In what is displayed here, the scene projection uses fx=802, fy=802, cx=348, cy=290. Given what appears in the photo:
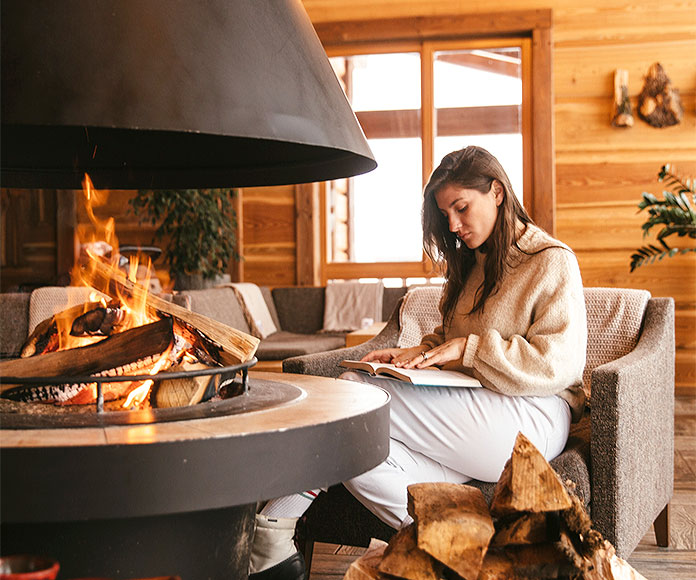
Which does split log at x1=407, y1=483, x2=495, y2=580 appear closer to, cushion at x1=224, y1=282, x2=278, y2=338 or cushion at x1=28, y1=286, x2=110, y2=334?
cushion at x1=28, y1=286, x2=110, y2=334

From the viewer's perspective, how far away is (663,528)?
2328mm

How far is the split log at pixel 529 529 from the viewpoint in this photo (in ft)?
4.50

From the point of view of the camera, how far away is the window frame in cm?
539

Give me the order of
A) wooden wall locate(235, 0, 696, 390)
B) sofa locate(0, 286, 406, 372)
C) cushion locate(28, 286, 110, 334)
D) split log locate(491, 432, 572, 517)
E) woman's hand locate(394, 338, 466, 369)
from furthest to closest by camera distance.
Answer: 1. wooden wall locate(235, 0, 696, 390)
2. sofa locate(0, 286, 406, 372)
3. cushion locate(28, 286, 110, 334)
4. woman's hand locate(394, 338, 466, 369)
5. split log locate(491, 432, 572, 517)

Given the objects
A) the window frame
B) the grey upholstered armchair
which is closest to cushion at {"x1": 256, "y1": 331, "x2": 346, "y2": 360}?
the window frame

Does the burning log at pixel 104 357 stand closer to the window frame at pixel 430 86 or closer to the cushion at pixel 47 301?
the cushion at pixel 47 301

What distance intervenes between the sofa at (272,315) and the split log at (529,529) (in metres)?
1.80

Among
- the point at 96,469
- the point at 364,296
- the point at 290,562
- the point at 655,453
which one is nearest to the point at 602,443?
the point at 655,453

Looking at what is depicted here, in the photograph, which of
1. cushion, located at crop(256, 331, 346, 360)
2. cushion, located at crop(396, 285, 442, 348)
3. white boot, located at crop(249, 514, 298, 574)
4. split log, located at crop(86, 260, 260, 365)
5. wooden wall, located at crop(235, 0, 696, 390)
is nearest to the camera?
split log, located at crop(86, 260, 260, 365)

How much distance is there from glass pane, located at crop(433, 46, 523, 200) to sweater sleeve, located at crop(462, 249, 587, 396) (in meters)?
3.80

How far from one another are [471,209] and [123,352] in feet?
3.30

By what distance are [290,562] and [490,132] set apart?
4.34 m

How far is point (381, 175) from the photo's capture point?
579 cm

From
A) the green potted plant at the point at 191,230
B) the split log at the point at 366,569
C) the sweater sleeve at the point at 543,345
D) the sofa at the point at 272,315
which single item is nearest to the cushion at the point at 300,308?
the sofa at the point at 272,315
